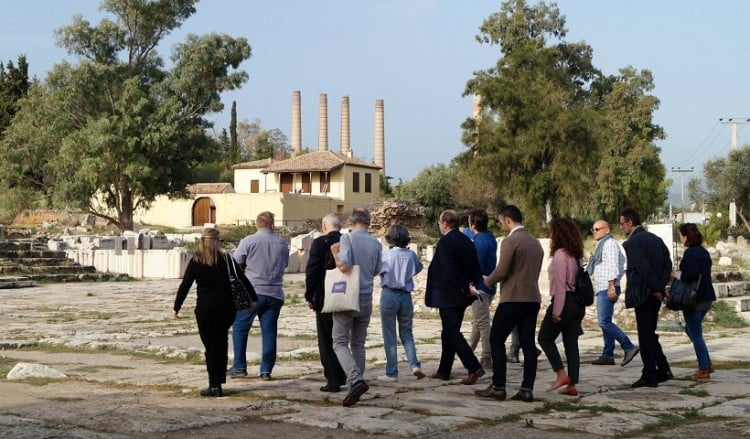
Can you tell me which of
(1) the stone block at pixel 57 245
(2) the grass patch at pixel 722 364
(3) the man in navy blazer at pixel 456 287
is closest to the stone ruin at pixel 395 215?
(1) the stone block at pixel 57 245

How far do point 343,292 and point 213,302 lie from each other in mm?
1183

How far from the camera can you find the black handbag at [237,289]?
343 inches

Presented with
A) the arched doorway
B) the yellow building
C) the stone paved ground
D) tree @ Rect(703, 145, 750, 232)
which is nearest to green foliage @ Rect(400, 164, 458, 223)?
the yellow building

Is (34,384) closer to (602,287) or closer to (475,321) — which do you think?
(475,321)

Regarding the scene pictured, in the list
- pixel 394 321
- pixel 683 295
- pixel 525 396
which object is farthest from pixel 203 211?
pixel 525 396

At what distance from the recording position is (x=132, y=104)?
47.5 m

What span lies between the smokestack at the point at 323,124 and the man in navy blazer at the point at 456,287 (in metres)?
89.3

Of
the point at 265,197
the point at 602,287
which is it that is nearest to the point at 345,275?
the point at 602,287

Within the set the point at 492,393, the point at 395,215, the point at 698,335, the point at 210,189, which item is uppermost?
the point at 210,189

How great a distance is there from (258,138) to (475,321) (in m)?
94.1

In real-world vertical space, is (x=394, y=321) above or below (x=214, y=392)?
above

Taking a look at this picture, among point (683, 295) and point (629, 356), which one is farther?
point (629, 356)

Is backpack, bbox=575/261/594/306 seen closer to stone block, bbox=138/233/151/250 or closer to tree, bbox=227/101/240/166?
stone block, bbox=138/233/151/250

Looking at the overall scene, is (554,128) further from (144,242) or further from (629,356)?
(629,356)
